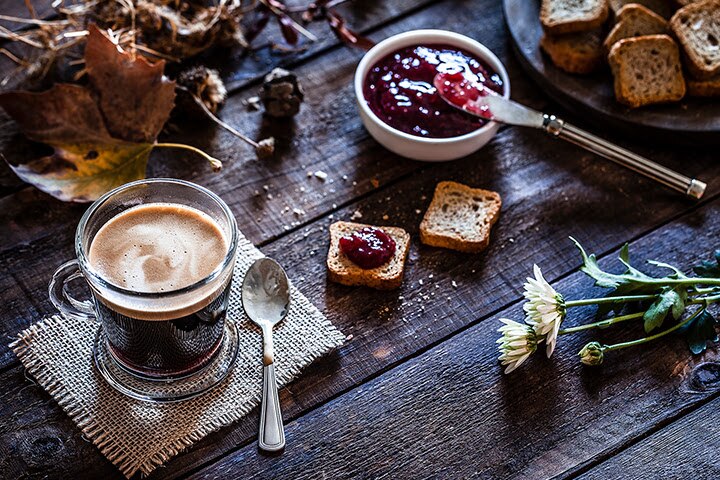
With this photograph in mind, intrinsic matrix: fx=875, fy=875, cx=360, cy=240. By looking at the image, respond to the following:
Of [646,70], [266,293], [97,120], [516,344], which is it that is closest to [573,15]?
[646,70]

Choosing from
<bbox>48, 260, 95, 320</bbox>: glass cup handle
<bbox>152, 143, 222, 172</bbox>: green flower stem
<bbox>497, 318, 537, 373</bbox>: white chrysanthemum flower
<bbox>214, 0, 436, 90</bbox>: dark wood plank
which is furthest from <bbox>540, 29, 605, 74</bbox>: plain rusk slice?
<bbox>48, 260, 95, 320</bbox>: glass cup handle

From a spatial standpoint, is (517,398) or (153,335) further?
(517,398)

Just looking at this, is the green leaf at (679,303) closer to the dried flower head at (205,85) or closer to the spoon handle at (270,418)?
the spoon handle at (270,418)

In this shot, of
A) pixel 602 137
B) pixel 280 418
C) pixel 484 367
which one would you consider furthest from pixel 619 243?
pixel 280 418

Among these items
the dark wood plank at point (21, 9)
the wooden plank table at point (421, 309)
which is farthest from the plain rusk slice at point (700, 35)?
the dark wood plank at point (21, 9)

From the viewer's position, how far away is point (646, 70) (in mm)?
2363

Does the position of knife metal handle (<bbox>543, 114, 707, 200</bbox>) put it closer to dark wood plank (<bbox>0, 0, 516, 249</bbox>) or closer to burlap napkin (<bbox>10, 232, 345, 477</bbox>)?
dark wood plank (<bbox>0, 0, 516, 249</bbox>)

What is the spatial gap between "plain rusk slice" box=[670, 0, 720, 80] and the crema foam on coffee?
139 cm

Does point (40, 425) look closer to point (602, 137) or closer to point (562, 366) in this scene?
point (562, 366)

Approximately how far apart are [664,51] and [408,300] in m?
1.01

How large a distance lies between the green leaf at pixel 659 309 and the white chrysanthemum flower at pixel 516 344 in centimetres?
26

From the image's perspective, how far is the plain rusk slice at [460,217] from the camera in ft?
7.04

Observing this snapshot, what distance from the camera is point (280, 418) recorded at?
72.5 inches

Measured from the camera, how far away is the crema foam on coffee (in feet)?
5.55
